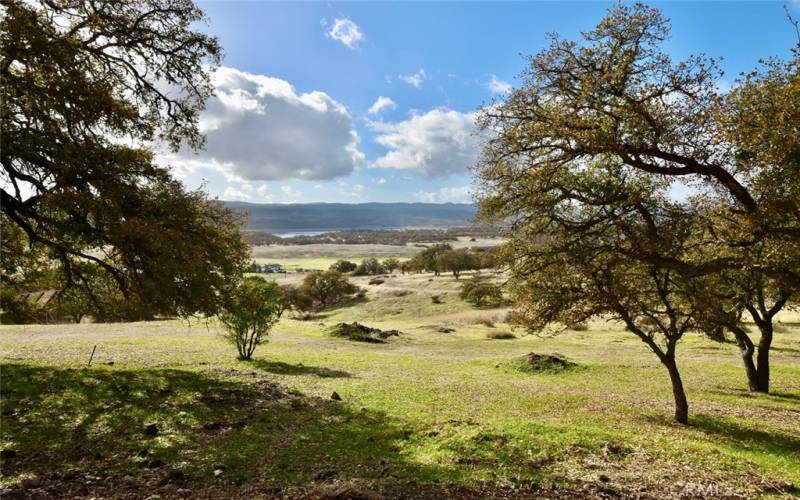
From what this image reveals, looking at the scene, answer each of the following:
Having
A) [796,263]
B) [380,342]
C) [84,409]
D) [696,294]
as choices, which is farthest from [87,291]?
[380,342]

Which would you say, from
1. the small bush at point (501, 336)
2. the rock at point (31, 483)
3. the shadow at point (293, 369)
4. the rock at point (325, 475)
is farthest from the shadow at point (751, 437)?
the small bush at point (501, 336)

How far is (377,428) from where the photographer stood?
48.2 ft

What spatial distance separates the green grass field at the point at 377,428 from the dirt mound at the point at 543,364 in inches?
20.9

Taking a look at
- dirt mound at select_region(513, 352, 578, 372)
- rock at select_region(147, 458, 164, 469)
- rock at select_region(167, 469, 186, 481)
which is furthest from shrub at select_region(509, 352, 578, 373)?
rock at select_region(167, 469, 186, 481)

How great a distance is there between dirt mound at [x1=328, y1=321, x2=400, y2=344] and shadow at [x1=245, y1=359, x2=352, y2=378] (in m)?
19.3

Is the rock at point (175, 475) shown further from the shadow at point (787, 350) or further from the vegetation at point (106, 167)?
the shadow at point (787, 350)

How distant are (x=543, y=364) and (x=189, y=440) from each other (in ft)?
81.0

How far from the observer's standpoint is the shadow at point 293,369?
89.0 feet

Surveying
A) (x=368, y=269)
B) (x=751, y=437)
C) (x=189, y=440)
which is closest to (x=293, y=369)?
(x=189, y=440)

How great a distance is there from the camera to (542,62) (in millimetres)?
16312

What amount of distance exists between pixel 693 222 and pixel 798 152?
4.06m

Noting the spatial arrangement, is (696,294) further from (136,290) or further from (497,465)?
(136,290)

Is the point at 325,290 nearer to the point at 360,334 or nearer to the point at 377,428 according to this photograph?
the point at 360,334

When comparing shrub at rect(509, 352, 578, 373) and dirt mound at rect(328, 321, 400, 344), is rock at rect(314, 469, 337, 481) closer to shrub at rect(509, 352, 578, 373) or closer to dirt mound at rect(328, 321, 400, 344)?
shrub at rect(509, 352, 578, 373)
